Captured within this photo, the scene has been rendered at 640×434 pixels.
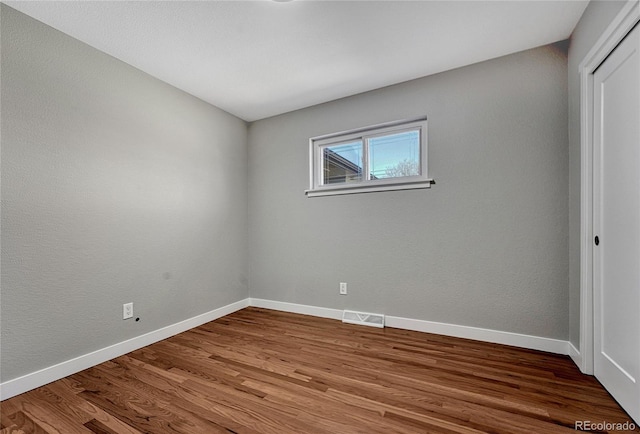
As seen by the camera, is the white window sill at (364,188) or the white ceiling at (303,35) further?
the white window sill at (364,188)

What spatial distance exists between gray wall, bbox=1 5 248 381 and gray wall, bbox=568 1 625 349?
3.11 m

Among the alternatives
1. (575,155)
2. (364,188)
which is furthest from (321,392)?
(575,155)

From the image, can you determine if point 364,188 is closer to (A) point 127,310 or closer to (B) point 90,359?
(A) point 127,310

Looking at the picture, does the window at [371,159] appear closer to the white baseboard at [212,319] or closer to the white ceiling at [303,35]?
the white ceiling at [303,35]

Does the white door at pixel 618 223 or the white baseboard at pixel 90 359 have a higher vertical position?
the white door at pixel 618 223

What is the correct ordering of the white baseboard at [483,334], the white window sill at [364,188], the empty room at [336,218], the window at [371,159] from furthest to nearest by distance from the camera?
the window at [371,159] → the white window sill at [364,188] → the white baseboard at [483,334] → the empty room at [336,218]

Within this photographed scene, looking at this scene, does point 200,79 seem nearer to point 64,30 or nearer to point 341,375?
point 64,30

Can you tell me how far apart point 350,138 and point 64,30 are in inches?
92.9

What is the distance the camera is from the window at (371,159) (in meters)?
2.59

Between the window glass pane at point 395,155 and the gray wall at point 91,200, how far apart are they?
1776 millimetres

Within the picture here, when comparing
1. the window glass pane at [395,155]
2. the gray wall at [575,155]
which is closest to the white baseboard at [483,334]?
the gray wall at [575,155]

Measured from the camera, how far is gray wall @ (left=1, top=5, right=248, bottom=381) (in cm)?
165

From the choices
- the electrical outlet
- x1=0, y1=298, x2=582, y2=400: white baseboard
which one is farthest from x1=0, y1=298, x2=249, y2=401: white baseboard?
the electrical outlet

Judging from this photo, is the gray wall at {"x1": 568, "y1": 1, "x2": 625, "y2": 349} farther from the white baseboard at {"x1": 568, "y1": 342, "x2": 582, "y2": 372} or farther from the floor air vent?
the floor air vent
